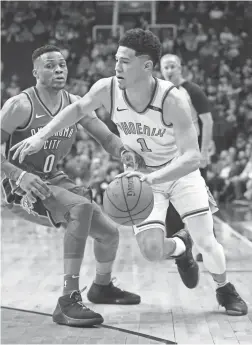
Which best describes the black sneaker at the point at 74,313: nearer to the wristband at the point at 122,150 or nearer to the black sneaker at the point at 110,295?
the black sneaker at the point at 110,295

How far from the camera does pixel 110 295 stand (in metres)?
4.67

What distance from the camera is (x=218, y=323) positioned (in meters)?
3.98

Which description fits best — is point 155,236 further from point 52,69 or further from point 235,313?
point 52,69

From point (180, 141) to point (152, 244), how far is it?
706 mm

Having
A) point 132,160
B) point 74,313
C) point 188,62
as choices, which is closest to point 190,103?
point 132,160

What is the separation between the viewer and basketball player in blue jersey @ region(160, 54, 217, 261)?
226 inches

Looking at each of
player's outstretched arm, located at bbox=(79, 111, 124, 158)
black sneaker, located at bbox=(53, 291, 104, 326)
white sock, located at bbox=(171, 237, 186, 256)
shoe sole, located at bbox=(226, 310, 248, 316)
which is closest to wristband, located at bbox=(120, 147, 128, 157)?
player's outstretched arm, located at bbox=(79, 111, 124, 158)

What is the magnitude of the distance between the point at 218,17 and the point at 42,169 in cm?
1461

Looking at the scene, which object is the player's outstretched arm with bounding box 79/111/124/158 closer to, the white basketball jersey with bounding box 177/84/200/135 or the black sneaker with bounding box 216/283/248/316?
the black sneaker with bounding box 216/283/248/316

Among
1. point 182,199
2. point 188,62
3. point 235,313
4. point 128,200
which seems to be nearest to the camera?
point 128,200

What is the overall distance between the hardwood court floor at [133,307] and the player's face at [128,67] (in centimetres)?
142

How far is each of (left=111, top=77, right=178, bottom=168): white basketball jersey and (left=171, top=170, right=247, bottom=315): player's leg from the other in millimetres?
225

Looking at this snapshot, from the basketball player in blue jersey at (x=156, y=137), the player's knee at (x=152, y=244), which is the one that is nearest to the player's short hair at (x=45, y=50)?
the basketball player in blue jersey at (x=156, y=137)

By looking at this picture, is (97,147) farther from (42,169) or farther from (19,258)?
(42,169)
